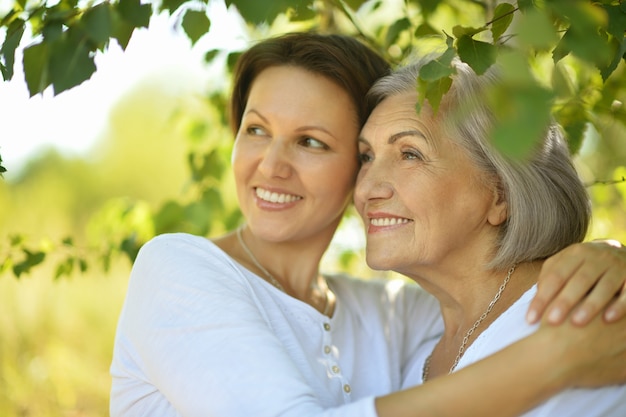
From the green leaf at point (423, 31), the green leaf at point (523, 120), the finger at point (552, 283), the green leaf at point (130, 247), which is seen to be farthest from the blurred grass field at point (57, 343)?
the green leaf at point (523, 120)

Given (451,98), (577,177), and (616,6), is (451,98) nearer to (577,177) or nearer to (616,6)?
(577,177)

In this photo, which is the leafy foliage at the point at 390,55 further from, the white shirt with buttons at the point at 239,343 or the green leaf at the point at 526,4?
the white shirt with buttons at the point at 239,343

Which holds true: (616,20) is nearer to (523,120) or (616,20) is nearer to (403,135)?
(403,135)

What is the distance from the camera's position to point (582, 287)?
1.92 m

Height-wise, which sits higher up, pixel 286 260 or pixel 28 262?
pixel 28 262

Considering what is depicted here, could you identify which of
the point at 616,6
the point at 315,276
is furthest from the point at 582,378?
the point at 315,276

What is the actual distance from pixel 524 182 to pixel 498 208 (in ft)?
0.45

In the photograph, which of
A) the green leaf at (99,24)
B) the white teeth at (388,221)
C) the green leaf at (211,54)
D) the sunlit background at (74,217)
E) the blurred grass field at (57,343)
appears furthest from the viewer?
the blurred grass field at (57,343)

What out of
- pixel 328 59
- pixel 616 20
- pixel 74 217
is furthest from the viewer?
pixel 74 217

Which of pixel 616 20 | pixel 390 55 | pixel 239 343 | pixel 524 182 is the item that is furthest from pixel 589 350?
pixel 390 55

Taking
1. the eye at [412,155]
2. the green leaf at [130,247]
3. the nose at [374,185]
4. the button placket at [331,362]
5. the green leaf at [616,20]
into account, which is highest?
the green leaf at [616,20]

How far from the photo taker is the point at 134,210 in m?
3.82

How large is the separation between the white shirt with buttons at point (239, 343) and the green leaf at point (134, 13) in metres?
0.88

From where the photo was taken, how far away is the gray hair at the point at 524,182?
8.13 ft
